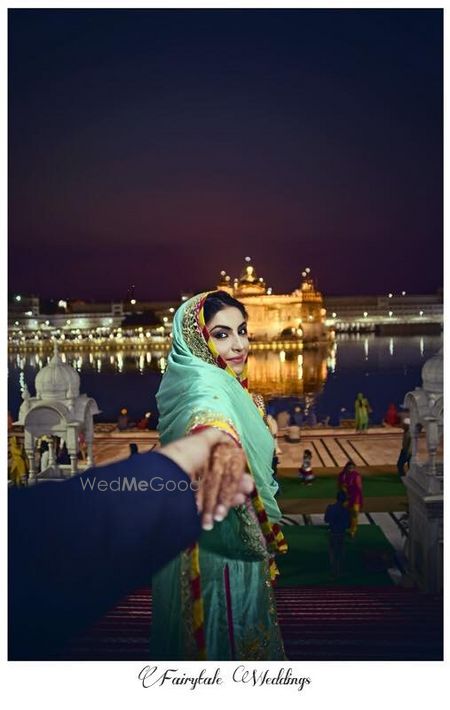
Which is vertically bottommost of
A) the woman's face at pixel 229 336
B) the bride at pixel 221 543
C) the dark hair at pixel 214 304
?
the bride at pixel 221 543

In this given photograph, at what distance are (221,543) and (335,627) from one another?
0.79 meters

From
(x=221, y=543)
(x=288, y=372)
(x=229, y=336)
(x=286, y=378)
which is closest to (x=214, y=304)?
(x=229, y=336)

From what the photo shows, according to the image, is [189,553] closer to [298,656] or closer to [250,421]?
[250,421]

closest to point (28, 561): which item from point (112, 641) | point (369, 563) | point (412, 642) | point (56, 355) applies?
point (112, 641)

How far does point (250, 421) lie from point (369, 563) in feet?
6.12

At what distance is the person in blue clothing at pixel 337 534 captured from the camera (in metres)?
2.65

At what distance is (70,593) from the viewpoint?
1.48 feet

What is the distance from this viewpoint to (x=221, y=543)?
3.57 ft

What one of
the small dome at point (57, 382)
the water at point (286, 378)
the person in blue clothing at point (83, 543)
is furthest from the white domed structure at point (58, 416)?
the water at point (286, 378)

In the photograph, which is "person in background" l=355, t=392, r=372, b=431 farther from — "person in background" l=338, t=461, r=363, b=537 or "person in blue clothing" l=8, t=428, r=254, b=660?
"person in blue clothing" l=8, t=428, r=254, b=660

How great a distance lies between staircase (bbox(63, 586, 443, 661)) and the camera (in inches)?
55.9

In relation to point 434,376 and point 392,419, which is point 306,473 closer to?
point 434,376

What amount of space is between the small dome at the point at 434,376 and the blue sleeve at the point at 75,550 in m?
2.23

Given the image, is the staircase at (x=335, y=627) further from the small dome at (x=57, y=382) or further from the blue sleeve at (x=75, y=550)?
the small dome at (x=57, y=382)
